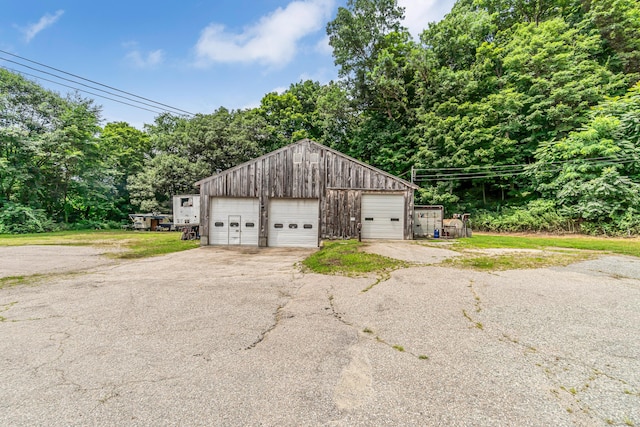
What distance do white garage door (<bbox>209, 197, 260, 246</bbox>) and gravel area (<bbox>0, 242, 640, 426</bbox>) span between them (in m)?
7.46

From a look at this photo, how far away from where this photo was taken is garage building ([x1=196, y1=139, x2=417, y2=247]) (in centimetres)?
1320

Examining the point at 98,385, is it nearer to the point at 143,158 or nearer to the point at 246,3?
the point at 246,3

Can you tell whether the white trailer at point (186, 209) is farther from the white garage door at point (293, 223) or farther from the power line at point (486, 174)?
the power line at point (486, 174)

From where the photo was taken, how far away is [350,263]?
8.02 m

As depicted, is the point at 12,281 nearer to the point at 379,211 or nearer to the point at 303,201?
the point at 303,201

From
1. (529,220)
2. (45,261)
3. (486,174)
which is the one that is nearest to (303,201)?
(45,261)

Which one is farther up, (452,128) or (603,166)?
(452,128)

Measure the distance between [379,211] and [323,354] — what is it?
10.9m

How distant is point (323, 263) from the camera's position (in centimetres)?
820

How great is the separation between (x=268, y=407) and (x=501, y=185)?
2360cm

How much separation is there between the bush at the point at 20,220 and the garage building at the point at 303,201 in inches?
646

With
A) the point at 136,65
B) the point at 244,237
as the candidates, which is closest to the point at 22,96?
the point at 136,65

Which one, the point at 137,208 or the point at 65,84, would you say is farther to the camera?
the point at 137,208

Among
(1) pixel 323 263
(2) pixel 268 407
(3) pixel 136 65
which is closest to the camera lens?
(2) pixel 268 407
